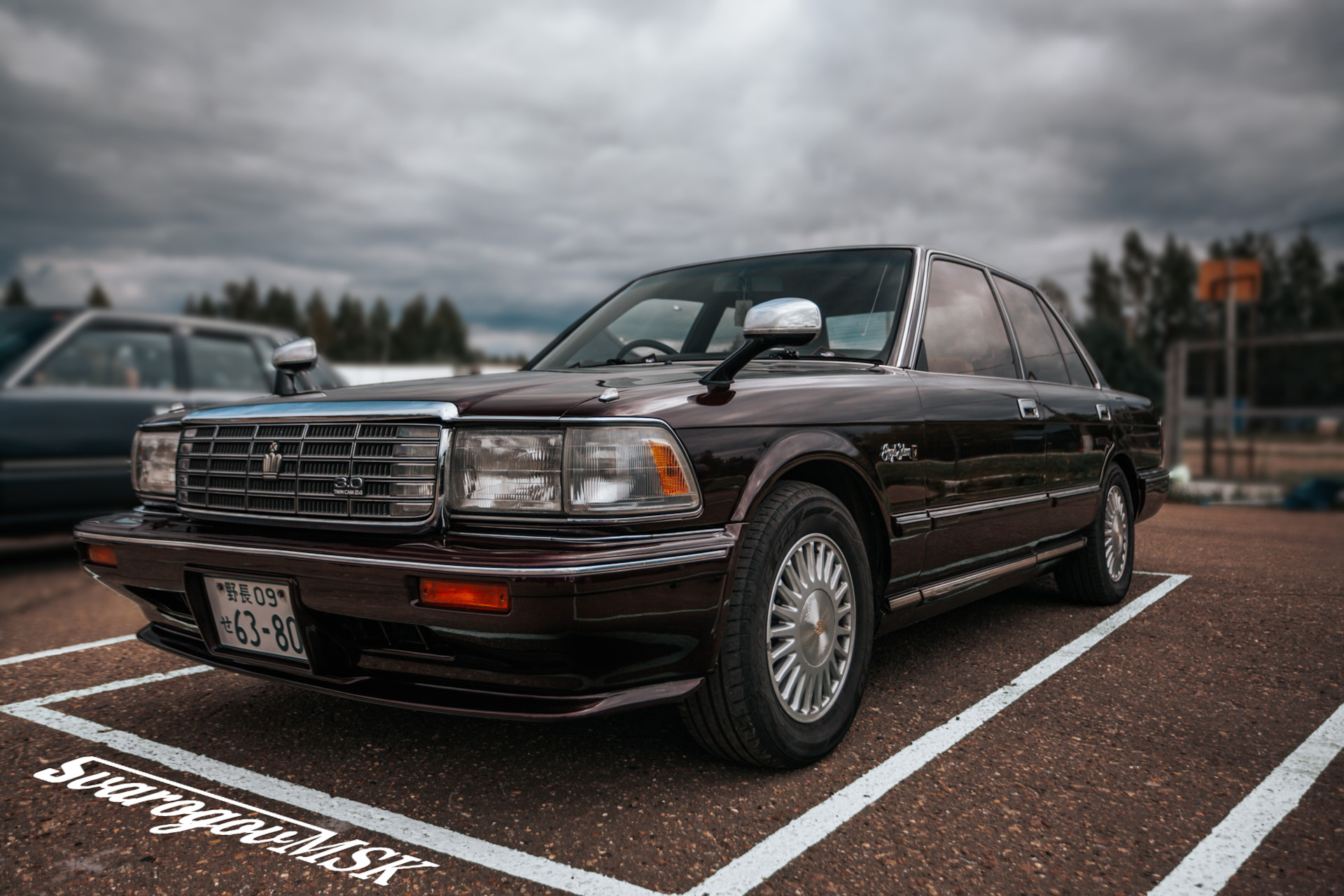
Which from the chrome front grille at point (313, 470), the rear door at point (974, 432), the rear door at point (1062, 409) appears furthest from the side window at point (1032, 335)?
the chrome front grille at point (313, 470)

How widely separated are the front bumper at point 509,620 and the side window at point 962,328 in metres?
1.53

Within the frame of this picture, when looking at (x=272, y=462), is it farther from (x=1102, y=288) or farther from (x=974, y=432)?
(x=1102, y=288)

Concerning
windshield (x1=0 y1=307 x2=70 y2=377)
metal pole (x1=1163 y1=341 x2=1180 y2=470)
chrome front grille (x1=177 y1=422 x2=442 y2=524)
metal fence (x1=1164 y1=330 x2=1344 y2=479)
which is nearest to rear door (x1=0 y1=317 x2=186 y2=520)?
windshield (x1=0 y1=307 x2=70 y2=377)

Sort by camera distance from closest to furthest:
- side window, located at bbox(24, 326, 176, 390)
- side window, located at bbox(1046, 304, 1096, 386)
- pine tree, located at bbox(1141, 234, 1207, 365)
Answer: side window, located at bbox(1046, 304, 1096, 386), side window, located at bbox(24, 326, 176, 390), pine tree, located at bbox(1141, 234, 1207, 365)

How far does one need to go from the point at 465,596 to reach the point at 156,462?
4.88ft

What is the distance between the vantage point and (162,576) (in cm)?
261

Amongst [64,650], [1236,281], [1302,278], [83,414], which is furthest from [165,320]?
[1302,278]

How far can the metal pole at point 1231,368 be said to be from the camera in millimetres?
12078

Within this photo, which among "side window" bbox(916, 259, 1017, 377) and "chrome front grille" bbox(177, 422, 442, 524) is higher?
"side window" bbox(916, 259, 1017, 377)

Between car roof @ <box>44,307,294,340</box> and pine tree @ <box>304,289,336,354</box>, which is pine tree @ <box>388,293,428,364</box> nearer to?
pine tree @ <box>304,289,336,354</box>

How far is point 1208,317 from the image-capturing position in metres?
41.3

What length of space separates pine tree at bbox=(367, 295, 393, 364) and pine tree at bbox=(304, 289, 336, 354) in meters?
4.57

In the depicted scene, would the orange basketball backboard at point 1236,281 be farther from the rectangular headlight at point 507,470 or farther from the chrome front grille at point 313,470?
the chrome front grille at point 313,470

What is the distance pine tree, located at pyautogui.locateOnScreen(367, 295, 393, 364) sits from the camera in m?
110
